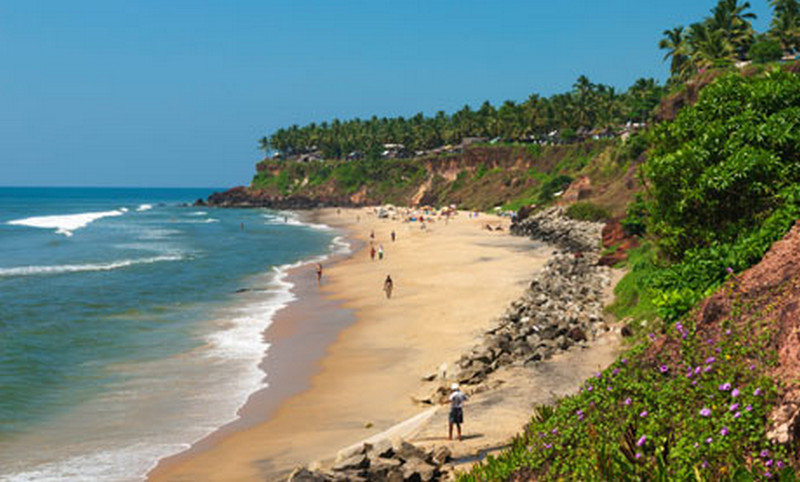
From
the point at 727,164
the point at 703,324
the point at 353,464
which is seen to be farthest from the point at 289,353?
the point at 703,324

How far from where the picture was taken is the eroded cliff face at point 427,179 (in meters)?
125

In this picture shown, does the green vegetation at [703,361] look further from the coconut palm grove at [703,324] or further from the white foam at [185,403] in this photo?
the white foam at [185,403]

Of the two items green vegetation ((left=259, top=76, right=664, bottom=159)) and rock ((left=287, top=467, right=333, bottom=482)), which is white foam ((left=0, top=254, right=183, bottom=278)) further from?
green vegetation ((left=259, top=76, right=664, bottom=159))

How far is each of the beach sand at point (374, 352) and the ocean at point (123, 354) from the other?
168cm

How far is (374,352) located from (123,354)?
9774mm

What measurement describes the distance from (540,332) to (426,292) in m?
16.3

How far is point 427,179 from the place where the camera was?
157 metres

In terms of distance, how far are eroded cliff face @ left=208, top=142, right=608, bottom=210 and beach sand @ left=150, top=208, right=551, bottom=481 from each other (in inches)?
2534

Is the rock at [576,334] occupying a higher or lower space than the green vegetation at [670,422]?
lower

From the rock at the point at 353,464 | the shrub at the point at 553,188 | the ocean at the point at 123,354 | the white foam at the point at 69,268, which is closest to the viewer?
the rock at the point at 353,464

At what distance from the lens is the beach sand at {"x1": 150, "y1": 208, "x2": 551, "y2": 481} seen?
17531mm

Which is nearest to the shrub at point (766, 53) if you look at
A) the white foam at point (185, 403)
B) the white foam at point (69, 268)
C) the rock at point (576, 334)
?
the rock at point (576, 334)

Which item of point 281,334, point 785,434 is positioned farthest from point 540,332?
point 785,434

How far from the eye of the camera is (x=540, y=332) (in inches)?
998
